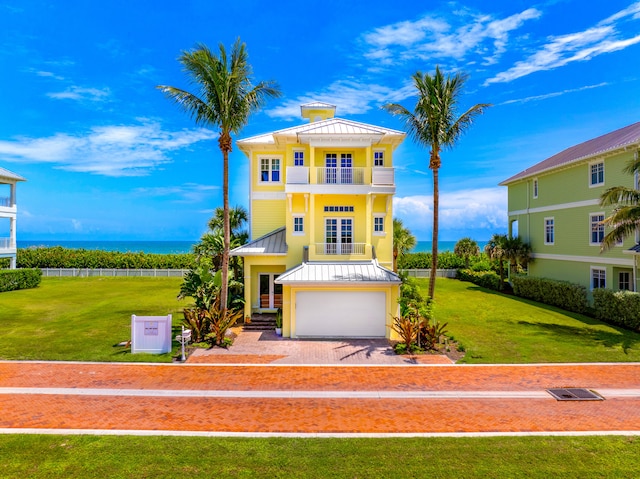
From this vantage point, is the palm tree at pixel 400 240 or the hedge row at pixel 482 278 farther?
the hedge row at pixel 482 278

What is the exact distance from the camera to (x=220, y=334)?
16.9 metres

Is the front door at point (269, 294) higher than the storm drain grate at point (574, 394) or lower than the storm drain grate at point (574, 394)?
higher

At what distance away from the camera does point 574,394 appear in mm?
11531

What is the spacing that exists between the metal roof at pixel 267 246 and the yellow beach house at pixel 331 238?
5cm

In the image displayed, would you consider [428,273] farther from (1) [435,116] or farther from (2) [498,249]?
(1) [435,116]

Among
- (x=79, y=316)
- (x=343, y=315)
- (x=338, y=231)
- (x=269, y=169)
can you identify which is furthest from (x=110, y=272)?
(x=343, y=315)

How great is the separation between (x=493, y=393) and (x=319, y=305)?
29.4 ft

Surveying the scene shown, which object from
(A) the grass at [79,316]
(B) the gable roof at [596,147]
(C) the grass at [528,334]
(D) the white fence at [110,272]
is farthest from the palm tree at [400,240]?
(D) the white fence at [110,272]

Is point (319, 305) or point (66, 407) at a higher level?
point (319, 305)

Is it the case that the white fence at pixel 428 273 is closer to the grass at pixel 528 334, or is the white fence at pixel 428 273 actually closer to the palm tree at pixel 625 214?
the grass at pixel 528 334

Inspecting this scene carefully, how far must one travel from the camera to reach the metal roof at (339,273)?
18047mm

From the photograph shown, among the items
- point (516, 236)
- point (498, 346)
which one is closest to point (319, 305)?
point (498, 346)

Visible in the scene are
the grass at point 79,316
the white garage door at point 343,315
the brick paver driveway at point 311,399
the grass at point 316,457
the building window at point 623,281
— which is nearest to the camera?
the grass at point 316,457

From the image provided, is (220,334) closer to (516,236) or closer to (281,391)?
(281,391)
